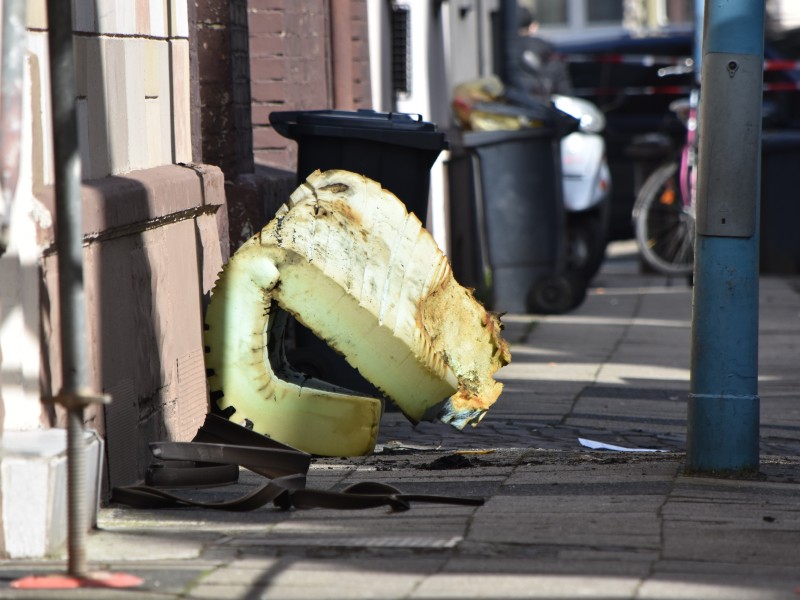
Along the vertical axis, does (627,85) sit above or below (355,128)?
below

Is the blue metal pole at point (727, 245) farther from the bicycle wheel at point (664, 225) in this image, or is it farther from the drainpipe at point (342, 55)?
the bicycle wheel at point (664, 225)

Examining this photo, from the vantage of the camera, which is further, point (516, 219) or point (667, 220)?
point (667, 220)

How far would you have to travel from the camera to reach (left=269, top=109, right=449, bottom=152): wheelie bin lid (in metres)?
7.02

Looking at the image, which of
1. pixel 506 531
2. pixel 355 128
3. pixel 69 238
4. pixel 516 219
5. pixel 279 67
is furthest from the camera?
pixel 516 219

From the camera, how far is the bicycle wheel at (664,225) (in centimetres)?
1461

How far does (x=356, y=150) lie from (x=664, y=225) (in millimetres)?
8150

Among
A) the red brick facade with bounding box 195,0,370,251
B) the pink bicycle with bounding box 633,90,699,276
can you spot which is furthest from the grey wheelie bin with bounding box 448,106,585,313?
the pink bicycle with bounding box 633,90,699,276

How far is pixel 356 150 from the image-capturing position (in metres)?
7.08

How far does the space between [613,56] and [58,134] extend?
50.1ft

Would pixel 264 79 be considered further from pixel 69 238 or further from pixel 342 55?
pixel 69 238

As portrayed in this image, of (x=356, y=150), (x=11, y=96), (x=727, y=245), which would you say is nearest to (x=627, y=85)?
(x=356, y=150)

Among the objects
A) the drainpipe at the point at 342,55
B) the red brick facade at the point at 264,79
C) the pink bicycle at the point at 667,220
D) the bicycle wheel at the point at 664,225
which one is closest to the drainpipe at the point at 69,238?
the red brick facade at the point at 264,79

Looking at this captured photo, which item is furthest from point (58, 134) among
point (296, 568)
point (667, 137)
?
point (667, 137)

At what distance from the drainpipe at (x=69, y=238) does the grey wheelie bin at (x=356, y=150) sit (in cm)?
311
